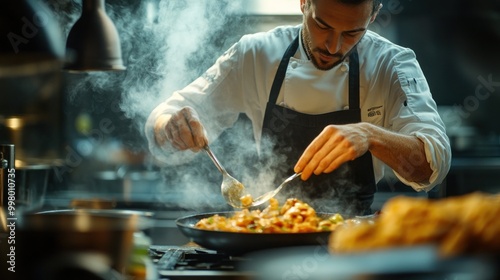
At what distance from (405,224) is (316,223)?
1.09 m

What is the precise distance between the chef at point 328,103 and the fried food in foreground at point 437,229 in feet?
4.45

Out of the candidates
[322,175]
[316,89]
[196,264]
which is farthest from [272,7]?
[196,264]

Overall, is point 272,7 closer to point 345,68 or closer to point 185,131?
point 345,68

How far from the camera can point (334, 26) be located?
2.75 m

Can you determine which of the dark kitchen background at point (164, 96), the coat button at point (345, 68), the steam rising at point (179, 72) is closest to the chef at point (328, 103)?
the coat button at point (345, 68)

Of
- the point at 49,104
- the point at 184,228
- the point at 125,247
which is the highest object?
the point at 125,247

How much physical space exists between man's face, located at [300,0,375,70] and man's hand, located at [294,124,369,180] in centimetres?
50

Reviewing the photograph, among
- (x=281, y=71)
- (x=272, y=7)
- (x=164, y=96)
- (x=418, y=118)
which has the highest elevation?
(x=272, y=7)

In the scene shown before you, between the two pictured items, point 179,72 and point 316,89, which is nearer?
point 316,89

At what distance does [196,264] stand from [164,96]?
8.63ft

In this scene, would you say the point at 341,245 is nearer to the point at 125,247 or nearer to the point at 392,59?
the point at 125,247

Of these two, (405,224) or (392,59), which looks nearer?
(405,224)

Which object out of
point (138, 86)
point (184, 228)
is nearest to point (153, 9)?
point (138, 86)

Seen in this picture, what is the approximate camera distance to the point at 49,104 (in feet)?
20.8
